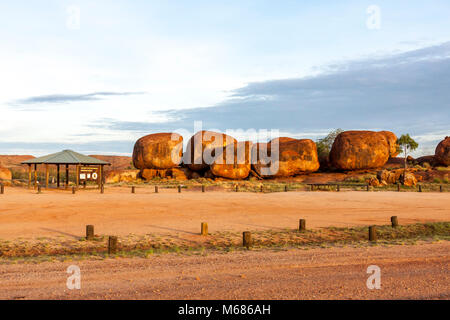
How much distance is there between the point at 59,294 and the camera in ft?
26.1

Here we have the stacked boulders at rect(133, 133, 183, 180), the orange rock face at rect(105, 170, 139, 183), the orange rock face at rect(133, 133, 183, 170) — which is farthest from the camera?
the orange rock face at rect(133, 133, 183, 170)

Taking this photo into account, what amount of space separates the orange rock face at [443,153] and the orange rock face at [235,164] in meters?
22.4

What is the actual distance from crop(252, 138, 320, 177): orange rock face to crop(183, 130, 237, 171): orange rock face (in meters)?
4.72

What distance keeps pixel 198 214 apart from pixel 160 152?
113 ft

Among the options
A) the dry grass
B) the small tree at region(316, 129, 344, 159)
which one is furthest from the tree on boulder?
the dry grass

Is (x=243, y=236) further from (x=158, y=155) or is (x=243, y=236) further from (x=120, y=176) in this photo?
(x=158, y=155)

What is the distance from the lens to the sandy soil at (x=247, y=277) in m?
8.01

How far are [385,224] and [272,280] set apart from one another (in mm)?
10404

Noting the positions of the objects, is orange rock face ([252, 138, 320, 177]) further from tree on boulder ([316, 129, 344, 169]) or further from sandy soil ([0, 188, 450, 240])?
sandy soil ([0, 188, 450, 240])

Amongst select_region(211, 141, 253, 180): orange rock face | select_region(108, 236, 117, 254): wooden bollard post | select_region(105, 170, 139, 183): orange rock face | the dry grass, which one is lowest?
the dry grass

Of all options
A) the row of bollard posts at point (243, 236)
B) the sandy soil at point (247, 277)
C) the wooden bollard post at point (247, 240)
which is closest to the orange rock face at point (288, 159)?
the row of bollard posts at point (243, 236)

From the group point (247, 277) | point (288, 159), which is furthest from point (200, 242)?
point (288, 159)

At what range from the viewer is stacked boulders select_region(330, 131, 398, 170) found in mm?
47031

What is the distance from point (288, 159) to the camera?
4688 centimetres
